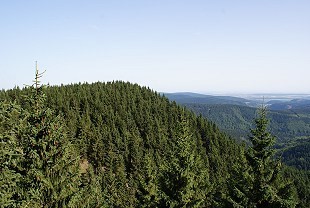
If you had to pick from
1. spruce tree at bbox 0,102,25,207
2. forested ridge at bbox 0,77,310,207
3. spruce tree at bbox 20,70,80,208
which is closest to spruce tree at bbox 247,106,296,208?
forested ridge at bbox 0,77,310,207

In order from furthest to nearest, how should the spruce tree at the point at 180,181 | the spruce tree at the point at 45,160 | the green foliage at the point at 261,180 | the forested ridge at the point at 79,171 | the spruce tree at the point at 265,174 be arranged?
the spruce tree at the point at 180,181, the green foliage at the point at 261,180, the spruce tree at the point at 265,174, the spruce tree at the point at 45,160, the forested ridge at the point at 79,171

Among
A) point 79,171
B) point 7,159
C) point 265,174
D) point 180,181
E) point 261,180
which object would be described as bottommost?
point 180,181

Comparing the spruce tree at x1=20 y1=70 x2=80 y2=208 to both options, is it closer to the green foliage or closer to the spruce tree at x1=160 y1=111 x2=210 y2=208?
the green foliage

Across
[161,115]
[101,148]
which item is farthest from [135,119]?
[101,148]

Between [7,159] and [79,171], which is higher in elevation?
[7,159]

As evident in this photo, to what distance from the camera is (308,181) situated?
130000 mm

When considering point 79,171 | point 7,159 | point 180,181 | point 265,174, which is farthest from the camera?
point 180,181

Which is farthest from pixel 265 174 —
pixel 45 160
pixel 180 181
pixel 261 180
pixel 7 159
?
pixel 7 159

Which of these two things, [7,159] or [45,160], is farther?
[45,160]

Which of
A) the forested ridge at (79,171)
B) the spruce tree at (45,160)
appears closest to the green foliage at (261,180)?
the forested ridge at (79,171)

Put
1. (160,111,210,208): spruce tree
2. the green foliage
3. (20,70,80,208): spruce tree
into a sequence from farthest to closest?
1. (160,111,210,208): spruce tree
2. the green foliage
3. (20,70,80,208): spruce tree

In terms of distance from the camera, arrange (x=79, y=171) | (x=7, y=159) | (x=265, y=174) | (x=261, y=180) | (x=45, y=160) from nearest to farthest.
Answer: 1. (x=7, y=159)
2. (x=45, y=160)
3. (x=79, y=171)
4. (x=261, y=180)
5. (x=265, y=174)

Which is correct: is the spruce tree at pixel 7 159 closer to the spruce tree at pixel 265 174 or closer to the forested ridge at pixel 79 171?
the forested ridge at pixel 79 171

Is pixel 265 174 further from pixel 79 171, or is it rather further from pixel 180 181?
pixel 79 171
